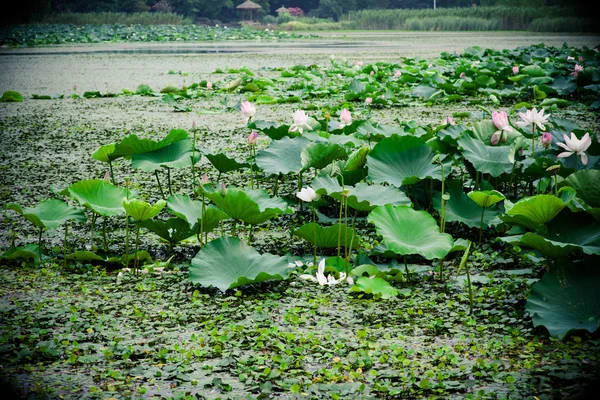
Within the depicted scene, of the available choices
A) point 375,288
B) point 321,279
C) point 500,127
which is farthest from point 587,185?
point 321,279

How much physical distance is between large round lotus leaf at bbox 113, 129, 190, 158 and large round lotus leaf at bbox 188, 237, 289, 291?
0.54 meters

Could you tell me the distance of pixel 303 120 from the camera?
201 centimetres

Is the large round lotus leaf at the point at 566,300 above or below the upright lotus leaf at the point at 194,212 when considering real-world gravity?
below

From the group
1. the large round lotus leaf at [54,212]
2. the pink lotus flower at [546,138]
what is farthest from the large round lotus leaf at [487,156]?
the large round lotus leaf at [54,212]

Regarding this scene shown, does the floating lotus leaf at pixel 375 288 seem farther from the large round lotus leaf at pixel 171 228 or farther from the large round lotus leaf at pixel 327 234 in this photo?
the large round lotus leaf at pixel 171 228

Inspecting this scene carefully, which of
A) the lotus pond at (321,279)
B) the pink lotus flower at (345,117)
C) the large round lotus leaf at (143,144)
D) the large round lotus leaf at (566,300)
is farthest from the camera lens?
the pink lotus flower at (345,117)

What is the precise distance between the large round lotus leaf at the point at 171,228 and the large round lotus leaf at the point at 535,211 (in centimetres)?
88

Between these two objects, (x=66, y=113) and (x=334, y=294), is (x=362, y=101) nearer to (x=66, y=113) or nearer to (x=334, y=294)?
(x=66, y=113)

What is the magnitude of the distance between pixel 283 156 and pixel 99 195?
618 millimetres

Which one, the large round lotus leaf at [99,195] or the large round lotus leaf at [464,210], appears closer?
the large round lotus leaf at [99,195]

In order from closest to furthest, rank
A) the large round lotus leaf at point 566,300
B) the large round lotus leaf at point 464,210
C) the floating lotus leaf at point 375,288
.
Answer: the large round lotus leaf at point 566,300 < the floating lotus leaf at point 375,288 < the large round lotus leaf at point 464,210

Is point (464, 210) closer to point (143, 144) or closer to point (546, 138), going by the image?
point (546, 138)

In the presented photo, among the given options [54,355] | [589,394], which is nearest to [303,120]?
[54,355]

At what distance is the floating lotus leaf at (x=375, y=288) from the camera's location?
4.96ft
